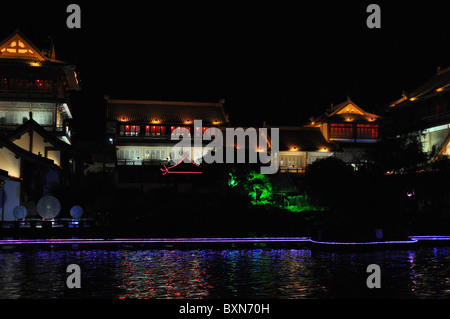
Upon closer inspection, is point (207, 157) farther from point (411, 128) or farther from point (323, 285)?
point (323, 285)

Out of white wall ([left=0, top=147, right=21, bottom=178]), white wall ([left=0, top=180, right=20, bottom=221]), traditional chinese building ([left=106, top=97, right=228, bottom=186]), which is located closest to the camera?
white wall ([left=0, top=147, right=21, bottom=178])

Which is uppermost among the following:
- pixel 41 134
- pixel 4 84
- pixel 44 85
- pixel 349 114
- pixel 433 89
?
pixel 44 85

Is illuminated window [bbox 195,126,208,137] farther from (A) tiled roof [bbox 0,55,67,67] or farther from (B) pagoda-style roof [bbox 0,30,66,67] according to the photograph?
(B) pagoda-style roof [bbox 0,30,66,67]

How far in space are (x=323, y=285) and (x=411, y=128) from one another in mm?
43850

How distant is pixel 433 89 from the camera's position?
55.6 metres

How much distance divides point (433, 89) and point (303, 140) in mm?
14272

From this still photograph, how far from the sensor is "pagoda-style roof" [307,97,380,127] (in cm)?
6341

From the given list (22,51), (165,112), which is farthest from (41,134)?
(165,112)

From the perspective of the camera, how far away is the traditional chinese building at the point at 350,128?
205 ft

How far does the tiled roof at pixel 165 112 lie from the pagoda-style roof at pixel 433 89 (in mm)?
20234

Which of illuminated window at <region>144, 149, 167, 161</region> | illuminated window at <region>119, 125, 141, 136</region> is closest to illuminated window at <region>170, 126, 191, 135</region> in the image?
illuminated window at <region>144, 149, 167, 161</region>

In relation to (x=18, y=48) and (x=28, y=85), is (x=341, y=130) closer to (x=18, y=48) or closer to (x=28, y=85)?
(x=28, y=85)

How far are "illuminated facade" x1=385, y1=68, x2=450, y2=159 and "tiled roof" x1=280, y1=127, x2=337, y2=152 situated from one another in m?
7.35
